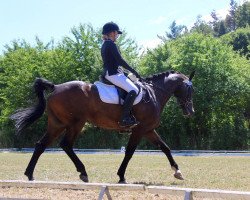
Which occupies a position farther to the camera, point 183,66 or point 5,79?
point 5,79

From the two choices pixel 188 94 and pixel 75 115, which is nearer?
pixel 75 115

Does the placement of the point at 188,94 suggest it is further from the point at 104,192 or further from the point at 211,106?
the point at 211,106

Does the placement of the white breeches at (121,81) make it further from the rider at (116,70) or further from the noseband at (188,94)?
the noseband at (188,94)

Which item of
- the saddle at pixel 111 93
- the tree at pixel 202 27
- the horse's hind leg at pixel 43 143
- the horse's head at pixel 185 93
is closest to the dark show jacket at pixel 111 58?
the saddle at pixel 111 93

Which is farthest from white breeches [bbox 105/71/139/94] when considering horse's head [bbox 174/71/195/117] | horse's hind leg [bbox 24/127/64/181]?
horse's head [bbox 174/71/195/117]

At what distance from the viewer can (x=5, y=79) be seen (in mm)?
50031

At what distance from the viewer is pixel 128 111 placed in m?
9.91

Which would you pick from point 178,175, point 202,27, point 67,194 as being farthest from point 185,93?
point 202,27

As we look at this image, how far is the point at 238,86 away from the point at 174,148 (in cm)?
702

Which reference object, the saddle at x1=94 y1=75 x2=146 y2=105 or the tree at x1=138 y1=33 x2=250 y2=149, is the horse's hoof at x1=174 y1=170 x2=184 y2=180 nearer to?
the saddle at x1=94 y1=75 x2=146 y2=105

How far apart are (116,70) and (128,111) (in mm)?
957

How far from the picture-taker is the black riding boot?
32.3 ft

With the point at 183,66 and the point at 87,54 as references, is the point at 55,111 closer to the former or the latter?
the point at 183,66

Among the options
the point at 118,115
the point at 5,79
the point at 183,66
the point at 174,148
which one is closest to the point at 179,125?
the point at 174,148
